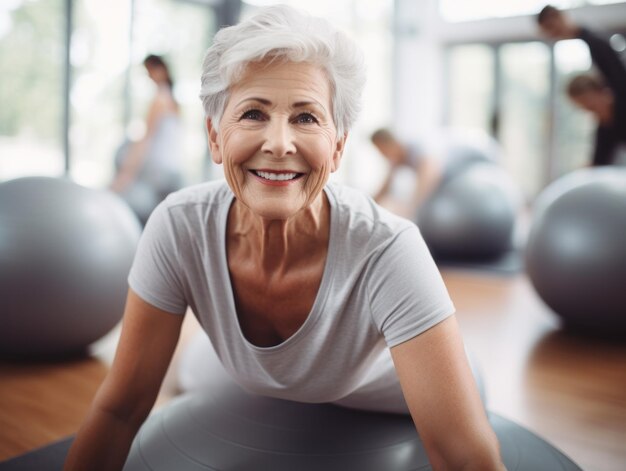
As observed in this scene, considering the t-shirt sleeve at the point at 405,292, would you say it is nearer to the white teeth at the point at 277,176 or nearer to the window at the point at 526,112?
the white teeth at the point at 277,176

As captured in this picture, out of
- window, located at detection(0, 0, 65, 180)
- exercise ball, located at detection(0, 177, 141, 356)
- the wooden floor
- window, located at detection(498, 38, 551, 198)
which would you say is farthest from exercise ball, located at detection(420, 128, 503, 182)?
window, located at detection(498, 38, 551, 198)

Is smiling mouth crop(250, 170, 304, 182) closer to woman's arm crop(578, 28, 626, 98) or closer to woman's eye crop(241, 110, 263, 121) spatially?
woman's eye crop(241, 110, 263, 121)

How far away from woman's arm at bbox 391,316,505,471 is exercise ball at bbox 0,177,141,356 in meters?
1.36

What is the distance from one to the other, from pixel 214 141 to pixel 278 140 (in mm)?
157

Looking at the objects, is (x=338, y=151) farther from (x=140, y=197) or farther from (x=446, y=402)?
(x=140, y=197)

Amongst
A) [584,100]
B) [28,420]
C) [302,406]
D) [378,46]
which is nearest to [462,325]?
[584,100]

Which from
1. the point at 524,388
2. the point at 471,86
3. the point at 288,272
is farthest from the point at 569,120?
the point at 288,272

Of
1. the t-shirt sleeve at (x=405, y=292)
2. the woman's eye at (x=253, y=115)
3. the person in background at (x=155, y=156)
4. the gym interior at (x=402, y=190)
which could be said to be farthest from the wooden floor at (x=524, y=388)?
the person in background at (x=155, y=156)

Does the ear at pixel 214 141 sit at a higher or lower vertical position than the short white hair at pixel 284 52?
lower

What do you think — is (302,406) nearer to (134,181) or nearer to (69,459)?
(69,459)

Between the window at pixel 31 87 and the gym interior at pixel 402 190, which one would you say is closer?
the gym interior at pixel 402 190

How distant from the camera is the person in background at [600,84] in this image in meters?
2.96

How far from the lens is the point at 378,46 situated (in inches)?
310

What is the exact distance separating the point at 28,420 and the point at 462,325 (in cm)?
179
